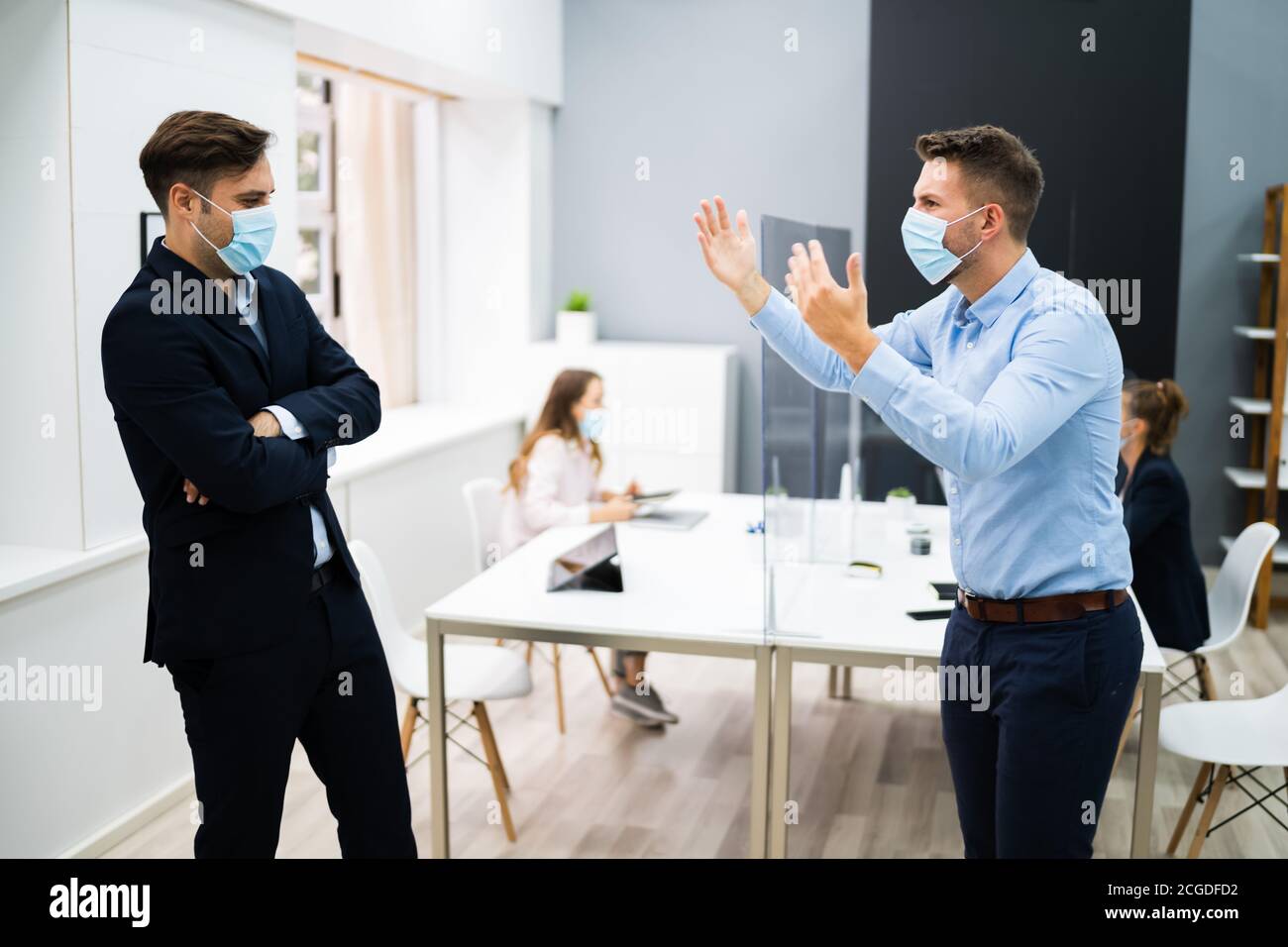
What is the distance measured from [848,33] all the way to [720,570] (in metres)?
3.80

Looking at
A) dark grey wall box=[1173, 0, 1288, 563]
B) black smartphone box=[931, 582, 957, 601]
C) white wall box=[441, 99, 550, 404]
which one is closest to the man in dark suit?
black smartphone box=[931, 582, 957, 601]

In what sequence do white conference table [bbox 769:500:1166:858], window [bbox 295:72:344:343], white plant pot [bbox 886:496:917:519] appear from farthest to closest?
window [bbox 295:72:344:343] → white plant pot [bbox 886:496:917:519] → white conference table [bbox 769:500:1166:858]

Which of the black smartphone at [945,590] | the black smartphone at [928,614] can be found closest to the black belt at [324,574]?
the black smartphone at [928,614]

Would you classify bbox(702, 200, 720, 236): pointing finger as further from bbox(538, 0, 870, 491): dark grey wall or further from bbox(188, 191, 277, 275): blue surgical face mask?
bbox(538, 0, 870, 491): dark grey wall

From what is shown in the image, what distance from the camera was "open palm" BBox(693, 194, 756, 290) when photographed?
2080mm

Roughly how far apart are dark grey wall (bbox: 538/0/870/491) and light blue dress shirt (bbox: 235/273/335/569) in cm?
457

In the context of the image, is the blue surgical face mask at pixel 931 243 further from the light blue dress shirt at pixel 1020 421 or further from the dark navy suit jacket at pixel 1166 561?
the dark navy suit jacket at pixel 1166 561

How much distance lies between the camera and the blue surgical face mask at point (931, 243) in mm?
2002

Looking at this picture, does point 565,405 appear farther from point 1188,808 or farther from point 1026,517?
point 1026,517

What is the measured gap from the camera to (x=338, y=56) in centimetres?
499

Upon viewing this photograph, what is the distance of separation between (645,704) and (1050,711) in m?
2.53
